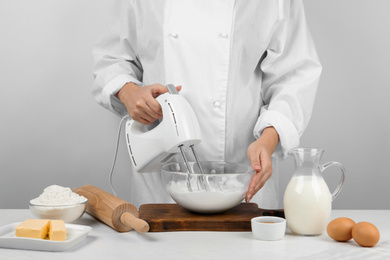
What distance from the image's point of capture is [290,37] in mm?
1748

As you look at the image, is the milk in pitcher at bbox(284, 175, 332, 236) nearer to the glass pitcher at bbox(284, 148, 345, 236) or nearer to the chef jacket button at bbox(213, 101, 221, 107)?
the glass pitcher at bbox(284, 148, 345, 236)

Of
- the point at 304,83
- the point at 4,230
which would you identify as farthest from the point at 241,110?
the point at 4,230

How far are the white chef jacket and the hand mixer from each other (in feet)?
0.78

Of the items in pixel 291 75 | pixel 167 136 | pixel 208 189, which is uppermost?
pixel 291 75

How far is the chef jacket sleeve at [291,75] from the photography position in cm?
161

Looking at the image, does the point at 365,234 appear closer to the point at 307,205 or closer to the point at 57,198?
the point at 307,205

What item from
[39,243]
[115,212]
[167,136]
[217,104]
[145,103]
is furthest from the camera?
[217,104]

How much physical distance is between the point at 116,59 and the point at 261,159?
0.72 meters

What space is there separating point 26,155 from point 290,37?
123 centimetres

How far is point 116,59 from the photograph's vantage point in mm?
1827

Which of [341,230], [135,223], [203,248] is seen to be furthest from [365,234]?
[135,223]

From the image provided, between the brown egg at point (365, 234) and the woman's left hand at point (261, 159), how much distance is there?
0.96 feet

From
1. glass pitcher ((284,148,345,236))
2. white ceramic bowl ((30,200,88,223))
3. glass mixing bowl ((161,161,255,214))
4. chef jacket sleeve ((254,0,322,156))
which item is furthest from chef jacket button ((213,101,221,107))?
white ceramic bowl ((30,200,88,223))

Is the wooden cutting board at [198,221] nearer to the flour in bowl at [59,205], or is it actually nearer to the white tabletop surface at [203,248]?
the white tabletop surface at [203,248]
